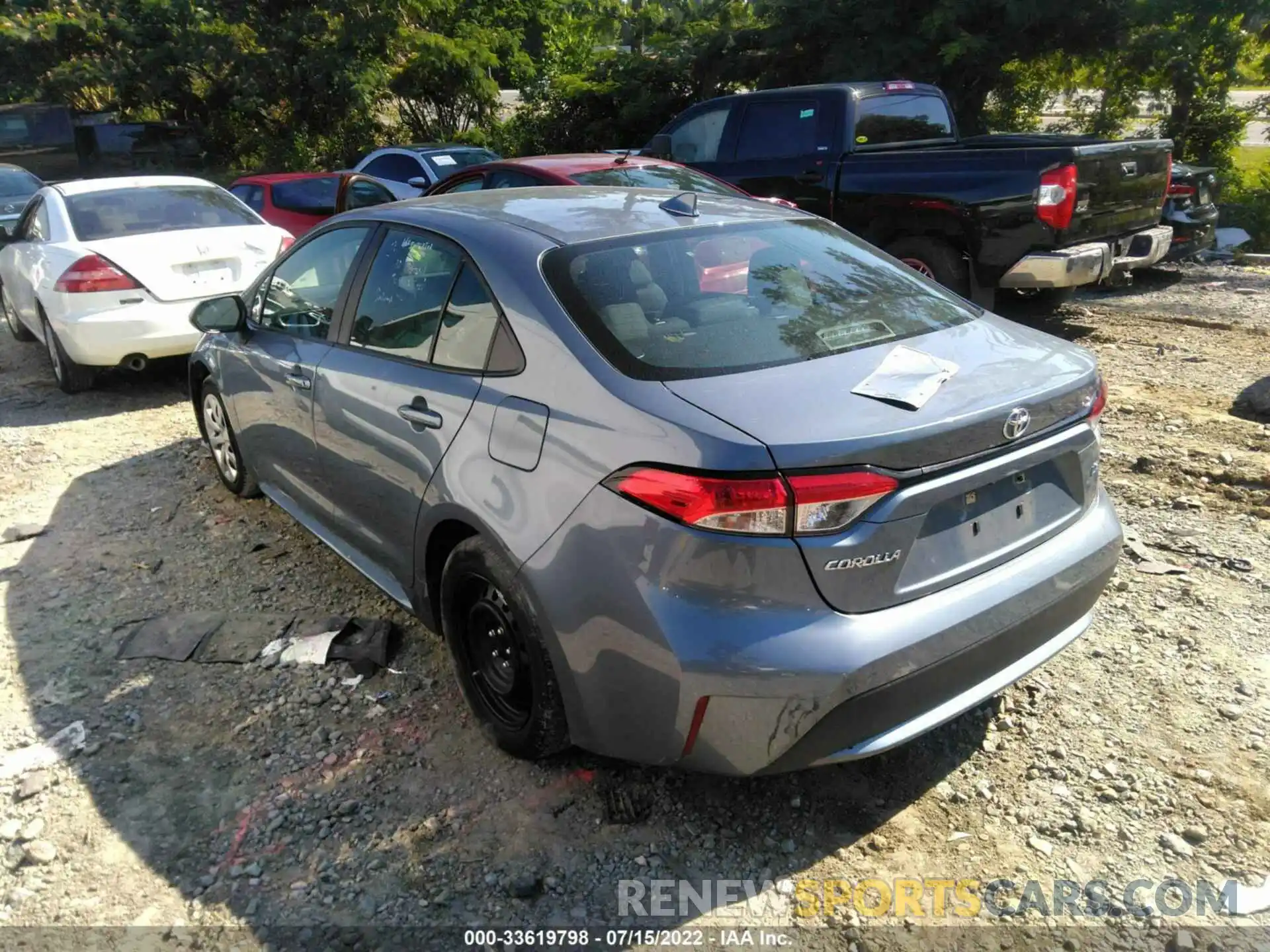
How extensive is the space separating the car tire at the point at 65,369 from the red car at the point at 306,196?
11.4 feet

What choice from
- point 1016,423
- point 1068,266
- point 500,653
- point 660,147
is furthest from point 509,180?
point 1016,423

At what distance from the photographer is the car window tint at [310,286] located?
3799 mm

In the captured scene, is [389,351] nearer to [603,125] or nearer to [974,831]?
[974,831]

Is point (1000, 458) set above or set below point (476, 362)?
below

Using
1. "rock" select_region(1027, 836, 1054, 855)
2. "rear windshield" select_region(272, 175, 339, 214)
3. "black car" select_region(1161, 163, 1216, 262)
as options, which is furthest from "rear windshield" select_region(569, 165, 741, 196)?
"black car" select_region(1161, 163, 1216, 262)

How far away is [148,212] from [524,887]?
6.50 m

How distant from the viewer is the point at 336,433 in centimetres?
357

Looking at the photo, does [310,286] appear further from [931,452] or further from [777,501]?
[931,452]

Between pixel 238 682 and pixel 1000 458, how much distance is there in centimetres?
276

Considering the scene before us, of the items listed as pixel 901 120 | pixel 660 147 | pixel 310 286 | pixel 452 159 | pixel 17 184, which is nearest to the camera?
pixel 310 286

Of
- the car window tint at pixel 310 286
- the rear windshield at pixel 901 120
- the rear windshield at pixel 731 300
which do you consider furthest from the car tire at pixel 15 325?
the rear windshield at pixel 731 300

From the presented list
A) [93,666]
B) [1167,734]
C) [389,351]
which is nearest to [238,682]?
[93,666]

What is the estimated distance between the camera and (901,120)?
850 cm

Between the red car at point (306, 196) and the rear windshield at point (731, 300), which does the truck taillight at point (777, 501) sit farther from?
the red car at point (306, 196)
